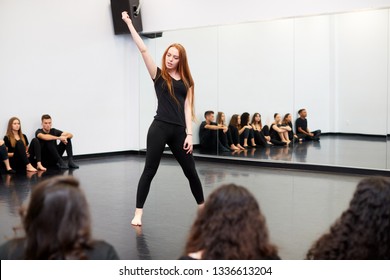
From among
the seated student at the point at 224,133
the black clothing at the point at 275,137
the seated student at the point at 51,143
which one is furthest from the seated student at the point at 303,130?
the seated student at the point at 51,143

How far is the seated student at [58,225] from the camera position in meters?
1.42

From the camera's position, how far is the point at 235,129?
27.3 ft

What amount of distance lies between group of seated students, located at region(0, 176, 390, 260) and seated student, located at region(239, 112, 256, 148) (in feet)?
21.1

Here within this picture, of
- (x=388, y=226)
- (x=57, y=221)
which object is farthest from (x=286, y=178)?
(x=57, y=221)

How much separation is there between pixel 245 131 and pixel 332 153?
4.63 feet

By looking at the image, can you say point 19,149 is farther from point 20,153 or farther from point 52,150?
point 52,150

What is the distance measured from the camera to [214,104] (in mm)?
8336

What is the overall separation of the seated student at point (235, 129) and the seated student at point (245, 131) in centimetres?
5

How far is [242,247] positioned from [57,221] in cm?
51

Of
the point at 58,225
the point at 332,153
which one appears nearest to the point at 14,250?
the point at 58,225

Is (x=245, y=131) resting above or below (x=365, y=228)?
above

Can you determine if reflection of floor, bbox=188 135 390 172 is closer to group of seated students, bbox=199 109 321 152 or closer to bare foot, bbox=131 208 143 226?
group of seated students, bbox=199 109 321 152

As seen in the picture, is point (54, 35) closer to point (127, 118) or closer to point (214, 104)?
point (127, 118)

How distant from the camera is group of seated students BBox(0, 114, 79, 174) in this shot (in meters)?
7.10
